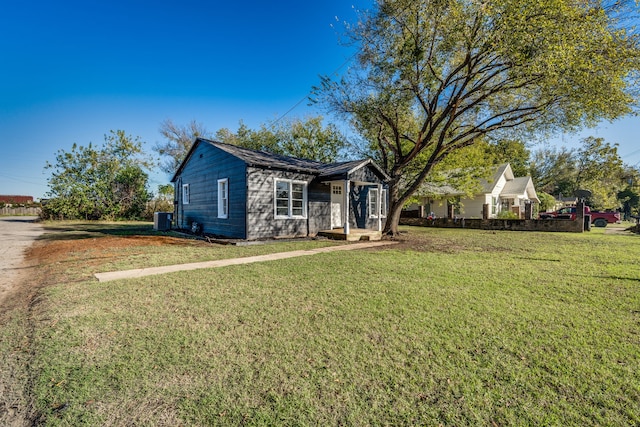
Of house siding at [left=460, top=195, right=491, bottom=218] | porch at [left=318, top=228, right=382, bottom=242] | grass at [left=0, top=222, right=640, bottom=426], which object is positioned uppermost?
house siding at [left=460, top=195, right=491, bottom=218]

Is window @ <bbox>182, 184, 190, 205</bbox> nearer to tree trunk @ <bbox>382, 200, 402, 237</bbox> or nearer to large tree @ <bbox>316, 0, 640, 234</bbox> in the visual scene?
large tree @ <bbox>316, 0, 640, 234</bbox>

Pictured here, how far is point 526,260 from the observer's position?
24.6 ft

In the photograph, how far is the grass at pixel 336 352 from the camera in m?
2.06

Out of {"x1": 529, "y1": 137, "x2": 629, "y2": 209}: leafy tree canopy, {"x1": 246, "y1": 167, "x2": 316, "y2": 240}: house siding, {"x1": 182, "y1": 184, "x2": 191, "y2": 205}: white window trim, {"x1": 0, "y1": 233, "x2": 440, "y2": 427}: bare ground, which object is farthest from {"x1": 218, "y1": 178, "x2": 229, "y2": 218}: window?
{"x1": 529, "y1": 137, "x2": 629, "y2": 209}: leafy tree canopy

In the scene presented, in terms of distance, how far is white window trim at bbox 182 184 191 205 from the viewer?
51.9 ft

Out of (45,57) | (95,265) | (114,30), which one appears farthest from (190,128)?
(95,265)

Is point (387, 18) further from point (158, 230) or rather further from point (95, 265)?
point (158, 230)

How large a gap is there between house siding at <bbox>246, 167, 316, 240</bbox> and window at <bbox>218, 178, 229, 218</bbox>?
164 centimetres

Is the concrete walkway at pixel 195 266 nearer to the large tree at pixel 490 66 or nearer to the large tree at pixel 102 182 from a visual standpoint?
the large tree at pixel 490 66

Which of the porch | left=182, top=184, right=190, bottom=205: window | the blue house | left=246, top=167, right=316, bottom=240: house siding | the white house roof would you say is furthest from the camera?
the white house roof

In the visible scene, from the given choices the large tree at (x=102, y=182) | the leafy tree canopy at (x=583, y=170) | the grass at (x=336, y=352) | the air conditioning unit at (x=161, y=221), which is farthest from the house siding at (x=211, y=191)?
the leafy tree canopy at (x=583, y=170)

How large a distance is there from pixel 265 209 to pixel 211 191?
352 cm

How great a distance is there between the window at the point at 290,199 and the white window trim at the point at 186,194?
258 inches

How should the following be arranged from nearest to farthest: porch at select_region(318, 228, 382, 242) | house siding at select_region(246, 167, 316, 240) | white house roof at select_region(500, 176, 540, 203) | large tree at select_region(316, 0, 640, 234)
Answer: large tree at select_region(316, 0, 640, 234), house siding at select_region(246, 167, 316, 240), porch at select_region(318, 228, 382, 242), white house roof at select_region(500, 176, 540, 203)
